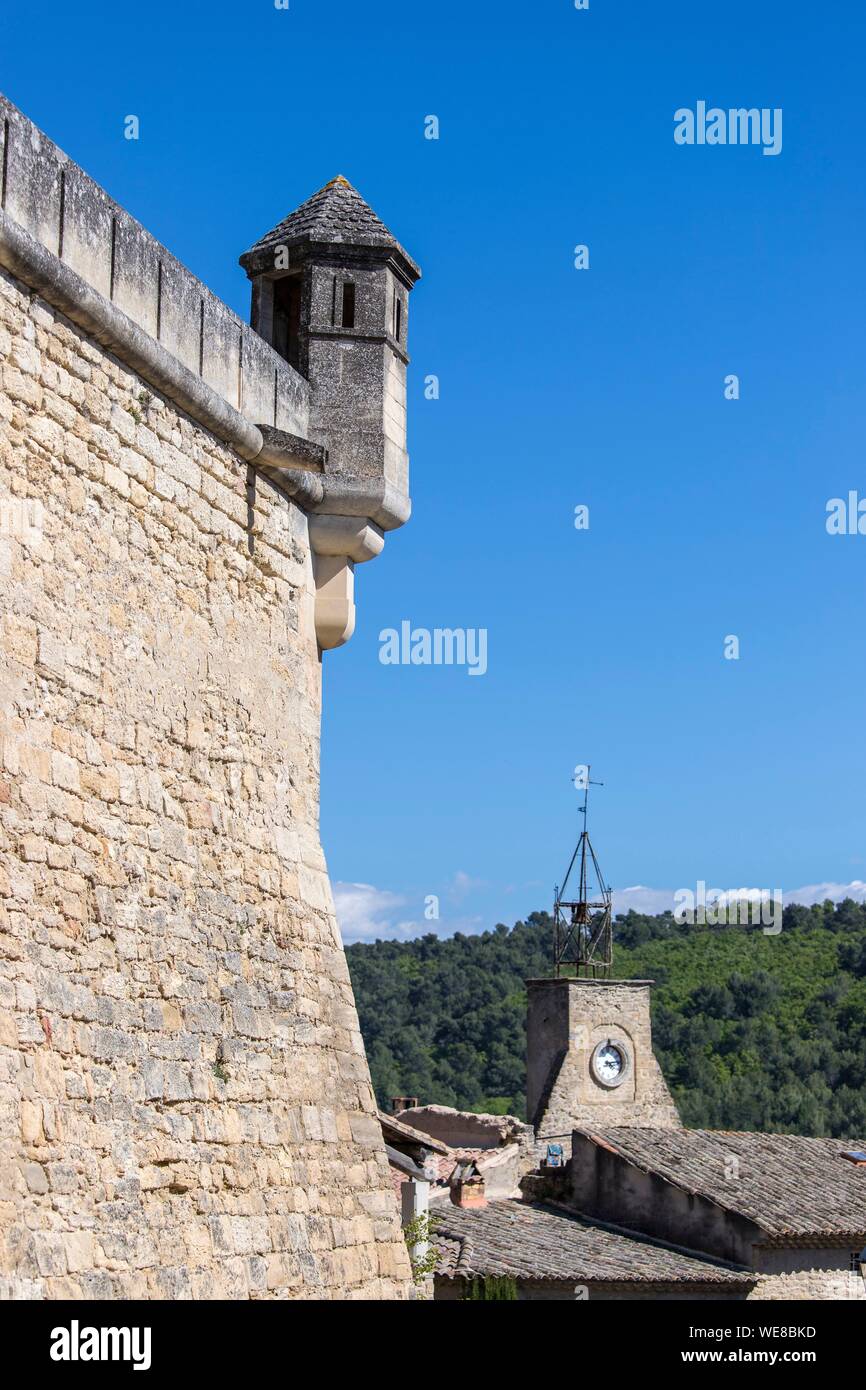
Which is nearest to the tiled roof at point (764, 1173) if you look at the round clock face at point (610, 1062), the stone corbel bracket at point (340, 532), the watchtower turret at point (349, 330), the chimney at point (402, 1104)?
the chimney at point (402, 1104)

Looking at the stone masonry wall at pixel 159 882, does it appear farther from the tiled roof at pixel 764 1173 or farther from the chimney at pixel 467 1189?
the chimney at pixel 467 1189

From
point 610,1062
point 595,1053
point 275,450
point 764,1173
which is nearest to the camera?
point 275,450

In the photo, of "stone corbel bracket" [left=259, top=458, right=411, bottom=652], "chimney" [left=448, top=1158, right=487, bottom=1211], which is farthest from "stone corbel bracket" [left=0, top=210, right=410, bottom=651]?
"chimney" [left=448, top=1158, right=487, bottom=1211]

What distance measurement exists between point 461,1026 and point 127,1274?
4849cm

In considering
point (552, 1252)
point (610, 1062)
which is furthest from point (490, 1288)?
point (610, 1062)

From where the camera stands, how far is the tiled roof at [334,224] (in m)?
8.05

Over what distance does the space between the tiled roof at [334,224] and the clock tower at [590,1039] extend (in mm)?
25486

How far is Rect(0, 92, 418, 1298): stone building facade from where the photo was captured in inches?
215

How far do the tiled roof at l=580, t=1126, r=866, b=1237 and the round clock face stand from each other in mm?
5996

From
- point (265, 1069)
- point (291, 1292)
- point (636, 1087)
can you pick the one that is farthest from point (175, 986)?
point (636, 1087)

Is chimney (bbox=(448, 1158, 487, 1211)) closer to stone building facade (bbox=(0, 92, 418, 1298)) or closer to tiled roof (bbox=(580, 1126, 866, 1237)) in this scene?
tiled roof (bbox=(580, 1126, 866, 1237))

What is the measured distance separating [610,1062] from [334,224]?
27980mm

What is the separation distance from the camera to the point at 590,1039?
1347 inches

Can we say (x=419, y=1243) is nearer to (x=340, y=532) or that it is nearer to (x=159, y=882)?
(x=340, y=532)
